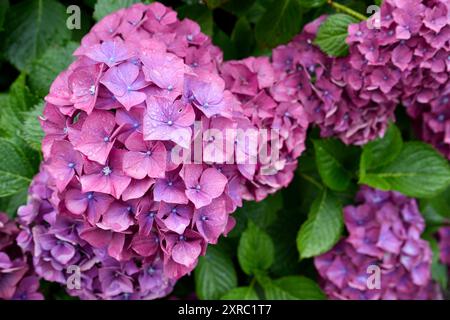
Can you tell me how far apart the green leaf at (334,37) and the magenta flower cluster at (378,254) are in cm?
45

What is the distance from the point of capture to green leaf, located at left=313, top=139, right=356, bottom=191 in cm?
158

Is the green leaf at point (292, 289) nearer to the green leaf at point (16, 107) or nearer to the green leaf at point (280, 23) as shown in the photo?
the green leaf at point (280, 23)

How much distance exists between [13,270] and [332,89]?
801 mm

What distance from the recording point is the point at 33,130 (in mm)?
1377

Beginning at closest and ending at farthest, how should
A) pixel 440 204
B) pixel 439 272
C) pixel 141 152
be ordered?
pixel 141 152, pixel 440 204, pixel 439 272

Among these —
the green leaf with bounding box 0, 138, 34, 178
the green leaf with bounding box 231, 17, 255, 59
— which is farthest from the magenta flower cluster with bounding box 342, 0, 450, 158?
the green leaf with bounding box 0, 138, 34, 178

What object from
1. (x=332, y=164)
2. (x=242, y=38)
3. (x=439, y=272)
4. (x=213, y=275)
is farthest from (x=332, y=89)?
(x=439, y=272)

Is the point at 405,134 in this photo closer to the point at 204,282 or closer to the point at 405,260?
the point at 405,260

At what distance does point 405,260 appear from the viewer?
64.1 inches

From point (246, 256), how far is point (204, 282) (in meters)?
0.12

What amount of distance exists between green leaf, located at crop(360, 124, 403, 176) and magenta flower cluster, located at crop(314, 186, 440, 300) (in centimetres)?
10

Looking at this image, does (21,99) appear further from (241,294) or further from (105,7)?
(241,294)

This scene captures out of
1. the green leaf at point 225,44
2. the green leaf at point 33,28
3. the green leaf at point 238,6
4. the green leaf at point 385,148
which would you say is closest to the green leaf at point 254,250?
the green leaf at point 385,148

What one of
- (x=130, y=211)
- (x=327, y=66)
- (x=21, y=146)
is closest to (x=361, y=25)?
(x=327, y=66)
